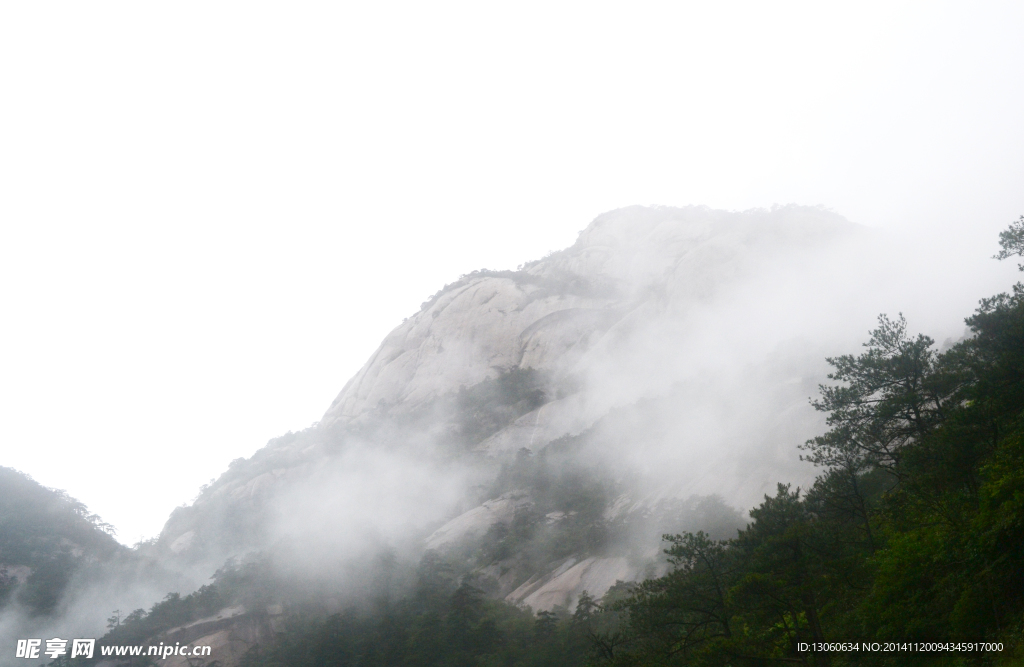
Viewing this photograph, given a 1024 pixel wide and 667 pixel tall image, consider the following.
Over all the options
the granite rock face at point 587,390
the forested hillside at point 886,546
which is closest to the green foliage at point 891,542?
the forested hillside at point 886,546

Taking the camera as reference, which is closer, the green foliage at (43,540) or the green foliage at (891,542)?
the green foliage at (891,542)

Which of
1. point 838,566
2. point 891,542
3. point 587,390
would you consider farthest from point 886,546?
point 587,390

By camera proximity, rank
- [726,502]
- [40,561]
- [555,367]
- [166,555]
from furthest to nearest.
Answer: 1. [555,367]
2. [166,555]
3. [40,561]
4. [726,502]

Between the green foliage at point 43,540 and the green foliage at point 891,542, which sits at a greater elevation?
the green foliage at point 43,540

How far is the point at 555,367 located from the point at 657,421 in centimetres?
2252

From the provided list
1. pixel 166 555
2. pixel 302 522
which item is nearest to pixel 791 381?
pixel 302 522

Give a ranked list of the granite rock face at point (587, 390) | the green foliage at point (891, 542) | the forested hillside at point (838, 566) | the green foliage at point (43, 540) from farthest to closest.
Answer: the green foliage at point (43, 540), the granite rock face at point (587, 390), the forested hillside at point (838, 566), the green foliage at point (891, 542)

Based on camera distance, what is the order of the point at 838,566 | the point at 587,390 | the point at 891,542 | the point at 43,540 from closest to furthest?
the point at 891,542 < the point at 838,566 < the point at 43,540 < the point at 587,390

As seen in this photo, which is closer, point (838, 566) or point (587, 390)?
point (838, 566)

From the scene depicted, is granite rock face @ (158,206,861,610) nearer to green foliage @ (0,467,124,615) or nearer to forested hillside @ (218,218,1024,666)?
green foliage @ (0,467,124,615)

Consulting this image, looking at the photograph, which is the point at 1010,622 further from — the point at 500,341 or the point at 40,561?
the point at 40,561

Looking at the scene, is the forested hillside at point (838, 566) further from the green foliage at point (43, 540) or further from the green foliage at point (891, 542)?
the green foliage at point (43, 540)

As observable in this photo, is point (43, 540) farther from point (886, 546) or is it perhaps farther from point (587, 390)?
point (886, 546)

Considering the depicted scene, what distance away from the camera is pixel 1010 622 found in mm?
10344
